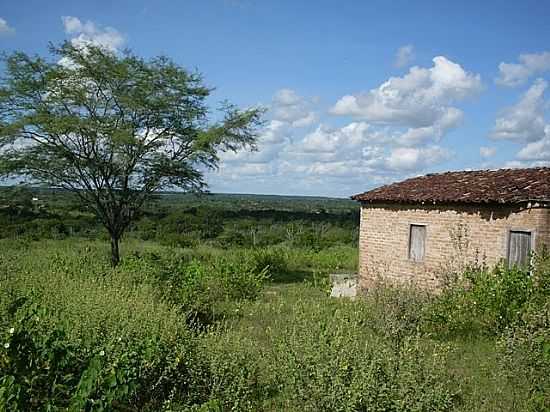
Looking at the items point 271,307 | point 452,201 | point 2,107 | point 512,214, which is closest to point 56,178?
point 2,107

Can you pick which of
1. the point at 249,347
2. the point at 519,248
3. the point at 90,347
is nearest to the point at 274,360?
the point at 249,347

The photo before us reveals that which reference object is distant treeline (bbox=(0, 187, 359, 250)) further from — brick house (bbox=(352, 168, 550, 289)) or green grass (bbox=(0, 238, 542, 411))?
green grass (bbox=(0, 238, 542, 411))

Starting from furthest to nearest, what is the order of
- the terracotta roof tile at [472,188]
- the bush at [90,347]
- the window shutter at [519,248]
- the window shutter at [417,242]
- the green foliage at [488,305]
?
the window shutter at [417,242], the terracotta roof tile at [472,188], the window shutter at [519,248], the green foliage at [488,305], the bush at [90,347]

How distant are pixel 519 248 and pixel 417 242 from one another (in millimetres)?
3061

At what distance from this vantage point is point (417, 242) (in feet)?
49.5

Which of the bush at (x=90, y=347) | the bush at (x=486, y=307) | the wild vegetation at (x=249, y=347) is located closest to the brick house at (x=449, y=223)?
the wild vegetation at (x=249, y=347)

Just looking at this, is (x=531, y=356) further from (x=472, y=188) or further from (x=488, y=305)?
(x=472, y=188)

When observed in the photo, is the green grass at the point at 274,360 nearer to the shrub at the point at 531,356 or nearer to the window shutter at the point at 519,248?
the shrub at the point at 531,356

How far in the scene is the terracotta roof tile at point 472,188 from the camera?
41.2 ft

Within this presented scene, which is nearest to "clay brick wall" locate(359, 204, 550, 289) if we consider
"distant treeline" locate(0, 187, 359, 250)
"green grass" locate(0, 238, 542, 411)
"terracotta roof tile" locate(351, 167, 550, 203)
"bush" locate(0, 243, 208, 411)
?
"terracotta roof tile" locate(351, 167, 550, 203)

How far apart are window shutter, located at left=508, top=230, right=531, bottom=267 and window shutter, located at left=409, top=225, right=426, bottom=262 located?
8.53 ft

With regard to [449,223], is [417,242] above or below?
below

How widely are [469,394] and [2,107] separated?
1698 centimetres

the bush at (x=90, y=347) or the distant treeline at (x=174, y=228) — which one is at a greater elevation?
the bush at (x=90, y=347)
